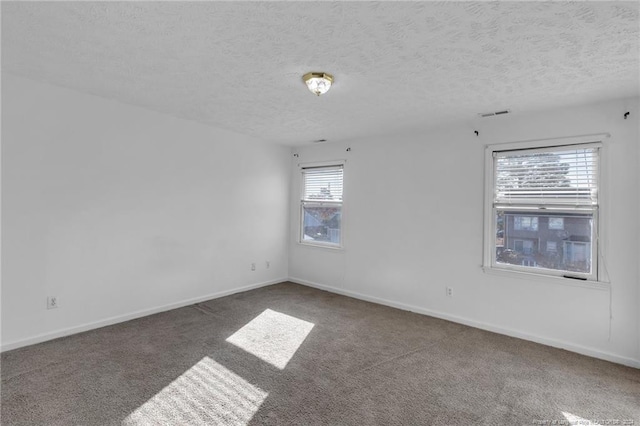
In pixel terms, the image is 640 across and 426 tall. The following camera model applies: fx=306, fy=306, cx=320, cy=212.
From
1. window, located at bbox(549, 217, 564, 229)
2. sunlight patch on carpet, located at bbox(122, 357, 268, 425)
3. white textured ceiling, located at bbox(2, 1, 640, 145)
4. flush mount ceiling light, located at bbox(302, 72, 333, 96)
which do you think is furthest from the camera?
window, located at bbox(549, 217, 564, 229)

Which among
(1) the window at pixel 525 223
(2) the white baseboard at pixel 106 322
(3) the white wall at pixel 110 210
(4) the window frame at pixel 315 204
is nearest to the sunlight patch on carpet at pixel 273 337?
(2) the white baseboard at pixel 106 322

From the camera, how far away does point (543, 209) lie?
3199mm

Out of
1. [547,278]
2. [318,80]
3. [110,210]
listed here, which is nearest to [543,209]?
[547,278]

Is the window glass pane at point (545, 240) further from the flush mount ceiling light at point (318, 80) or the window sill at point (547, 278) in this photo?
the flush mount ceiling light at point (318, 80)

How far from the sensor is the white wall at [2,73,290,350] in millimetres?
2768

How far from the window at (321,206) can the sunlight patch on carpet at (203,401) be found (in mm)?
2897

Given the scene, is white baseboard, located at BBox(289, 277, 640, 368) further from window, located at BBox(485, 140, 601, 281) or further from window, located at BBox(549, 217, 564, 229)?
window, located at BBox(549, 217, 564, 229)

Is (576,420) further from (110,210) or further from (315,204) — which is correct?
(110,210)

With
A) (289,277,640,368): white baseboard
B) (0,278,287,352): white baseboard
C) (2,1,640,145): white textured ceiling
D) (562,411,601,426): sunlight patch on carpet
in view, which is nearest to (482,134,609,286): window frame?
(2,1,640,145): white textured ceiling

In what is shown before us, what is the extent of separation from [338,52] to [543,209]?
2.68 metres

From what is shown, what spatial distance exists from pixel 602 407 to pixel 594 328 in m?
1.05

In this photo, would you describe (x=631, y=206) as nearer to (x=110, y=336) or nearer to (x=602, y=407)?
(x=602, y=407)

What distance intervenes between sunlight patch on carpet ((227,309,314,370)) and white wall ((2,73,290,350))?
125cm

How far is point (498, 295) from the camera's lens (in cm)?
346
